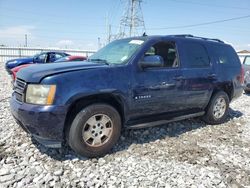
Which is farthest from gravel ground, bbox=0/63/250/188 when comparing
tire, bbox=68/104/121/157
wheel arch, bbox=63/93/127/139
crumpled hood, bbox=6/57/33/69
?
crumpled hood, bbox=6/57/33/69

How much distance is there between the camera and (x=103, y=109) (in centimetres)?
349

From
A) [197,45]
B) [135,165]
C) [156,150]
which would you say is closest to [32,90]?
[135,165]

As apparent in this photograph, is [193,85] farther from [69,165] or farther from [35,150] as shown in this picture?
[35,150]

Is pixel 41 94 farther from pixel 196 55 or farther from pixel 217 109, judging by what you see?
pixel 217 109

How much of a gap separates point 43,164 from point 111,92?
141 centimetres

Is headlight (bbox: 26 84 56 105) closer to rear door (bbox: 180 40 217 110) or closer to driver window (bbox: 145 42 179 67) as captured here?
driver window (bbox: 145 42 179 67)

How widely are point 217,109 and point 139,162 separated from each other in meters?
2.89

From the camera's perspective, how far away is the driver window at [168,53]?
4369mm

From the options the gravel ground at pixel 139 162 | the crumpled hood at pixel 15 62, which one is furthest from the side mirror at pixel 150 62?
the crumpled hood at pixel 15 62

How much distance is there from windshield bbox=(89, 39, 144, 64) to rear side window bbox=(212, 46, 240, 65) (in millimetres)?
2188

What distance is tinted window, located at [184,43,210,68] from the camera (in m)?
4.66

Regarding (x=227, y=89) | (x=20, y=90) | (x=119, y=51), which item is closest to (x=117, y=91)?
(x=119, y=51)

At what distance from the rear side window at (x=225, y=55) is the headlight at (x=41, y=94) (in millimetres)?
3877

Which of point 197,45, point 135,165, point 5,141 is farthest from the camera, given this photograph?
point 197,45
